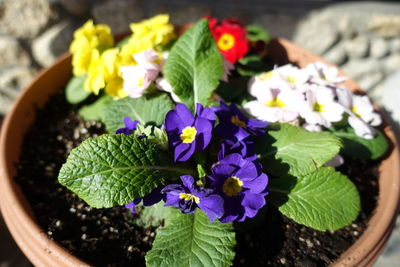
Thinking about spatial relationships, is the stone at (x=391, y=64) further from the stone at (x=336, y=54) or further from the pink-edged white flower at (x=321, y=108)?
the pink-edged white flower at (x=321, y=108)

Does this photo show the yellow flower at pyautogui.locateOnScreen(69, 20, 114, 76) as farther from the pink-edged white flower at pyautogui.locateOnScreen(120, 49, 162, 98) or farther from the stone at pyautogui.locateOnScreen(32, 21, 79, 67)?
the stone at pyautogui.locateOnScreen(32, 21, 79, 67)

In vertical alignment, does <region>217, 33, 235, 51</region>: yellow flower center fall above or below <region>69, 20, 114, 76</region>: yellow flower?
below

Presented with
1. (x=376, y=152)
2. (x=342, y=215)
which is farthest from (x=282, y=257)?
(x=376, y=152)

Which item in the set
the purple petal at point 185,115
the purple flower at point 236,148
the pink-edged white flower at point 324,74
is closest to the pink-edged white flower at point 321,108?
the pink-edged white flower at point 324,74

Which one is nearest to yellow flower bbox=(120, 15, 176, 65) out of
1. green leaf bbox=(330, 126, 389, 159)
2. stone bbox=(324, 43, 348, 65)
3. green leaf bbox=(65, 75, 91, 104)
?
green leaf bbox=(65, 75, 91, 104)

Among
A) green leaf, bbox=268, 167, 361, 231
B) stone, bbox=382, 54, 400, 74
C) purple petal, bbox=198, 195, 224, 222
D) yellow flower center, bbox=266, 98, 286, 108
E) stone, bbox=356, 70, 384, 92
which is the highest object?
purple petal, bbox=198, 195, 224, 222

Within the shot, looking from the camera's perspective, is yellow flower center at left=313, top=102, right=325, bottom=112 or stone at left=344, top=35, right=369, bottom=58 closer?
yellow flower center at left=313, top=102, right=325, bottom=112

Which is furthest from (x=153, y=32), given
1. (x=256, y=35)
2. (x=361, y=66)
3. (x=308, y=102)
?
(x=361, y=66)
